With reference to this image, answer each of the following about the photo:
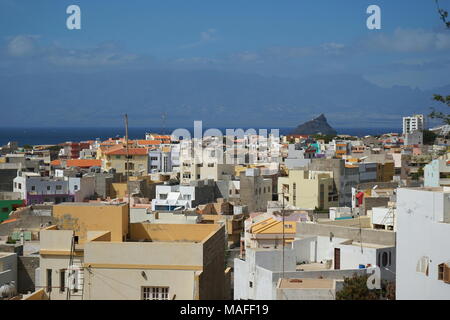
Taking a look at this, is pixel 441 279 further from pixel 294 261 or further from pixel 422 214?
pixel 294 261

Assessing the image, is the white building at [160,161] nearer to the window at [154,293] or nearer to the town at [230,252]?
the town at [230,252]

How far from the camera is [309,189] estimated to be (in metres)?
32.9

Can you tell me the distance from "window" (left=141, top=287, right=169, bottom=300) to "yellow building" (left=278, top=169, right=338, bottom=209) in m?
23.6

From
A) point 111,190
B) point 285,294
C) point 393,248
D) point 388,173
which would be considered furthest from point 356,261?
point 388,173

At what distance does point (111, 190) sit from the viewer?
116 ft

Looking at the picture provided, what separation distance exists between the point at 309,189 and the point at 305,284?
73.4 ft

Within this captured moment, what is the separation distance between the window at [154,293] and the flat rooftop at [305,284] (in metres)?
2.19

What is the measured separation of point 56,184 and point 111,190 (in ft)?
8.03

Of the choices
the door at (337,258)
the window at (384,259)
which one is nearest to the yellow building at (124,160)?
the door at (337,258)

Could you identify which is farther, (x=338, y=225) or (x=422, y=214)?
(x=338, y=225)

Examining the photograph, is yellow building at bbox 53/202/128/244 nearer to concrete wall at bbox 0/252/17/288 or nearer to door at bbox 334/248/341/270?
concrete wall at bbox 0/252/17/288

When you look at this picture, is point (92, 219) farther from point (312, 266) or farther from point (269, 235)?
point (269, 235)

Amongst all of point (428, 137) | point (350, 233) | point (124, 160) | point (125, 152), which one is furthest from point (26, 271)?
point (428, 137)
